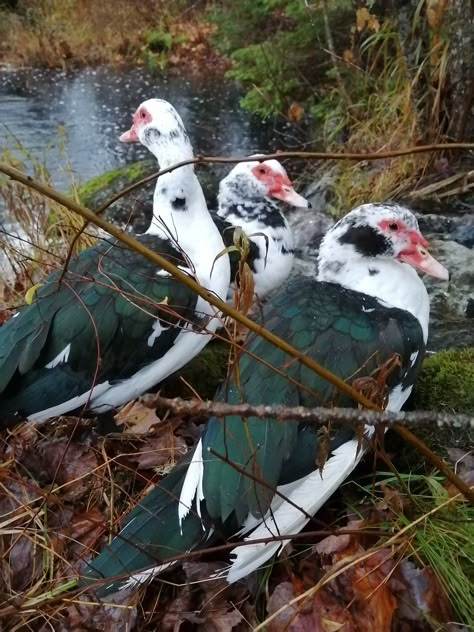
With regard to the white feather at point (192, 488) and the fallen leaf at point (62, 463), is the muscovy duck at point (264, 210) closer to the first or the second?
the fallen leaf at point (62, 463)

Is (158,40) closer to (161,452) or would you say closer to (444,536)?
(161,452)

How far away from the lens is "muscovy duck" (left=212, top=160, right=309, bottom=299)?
3.19 metres

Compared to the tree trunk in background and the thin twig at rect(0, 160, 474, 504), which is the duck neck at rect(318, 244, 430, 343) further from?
the tree trunk in background

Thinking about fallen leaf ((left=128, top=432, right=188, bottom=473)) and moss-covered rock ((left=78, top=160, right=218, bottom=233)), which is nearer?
fallen leaf ((left=128, top=432, right=188, bottom=473))

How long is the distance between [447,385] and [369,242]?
23.8 inches

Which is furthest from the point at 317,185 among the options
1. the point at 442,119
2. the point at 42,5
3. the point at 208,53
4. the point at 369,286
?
the point at 42,5

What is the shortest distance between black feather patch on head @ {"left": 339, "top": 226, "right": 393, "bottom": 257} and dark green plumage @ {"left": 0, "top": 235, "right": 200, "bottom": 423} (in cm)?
65

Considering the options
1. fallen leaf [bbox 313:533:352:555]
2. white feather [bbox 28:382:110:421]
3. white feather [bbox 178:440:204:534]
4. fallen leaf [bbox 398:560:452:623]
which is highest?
white feather [bbox 178:440:204:534]

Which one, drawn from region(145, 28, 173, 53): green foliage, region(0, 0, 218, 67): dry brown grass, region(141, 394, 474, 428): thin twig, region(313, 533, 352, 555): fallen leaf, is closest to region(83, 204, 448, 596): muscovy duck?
region(313, 533, 352, 555): fallen leaf

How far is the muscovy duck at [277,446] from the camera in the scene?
181 centimetres

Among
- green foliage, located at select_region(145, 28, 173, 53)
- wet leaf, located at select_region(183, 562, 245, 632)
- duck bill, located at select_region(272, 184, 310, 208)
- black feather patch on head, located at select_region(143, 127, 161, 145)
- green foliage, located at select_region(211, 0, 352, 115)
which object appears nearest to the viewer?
wet leaf, located at select_region(183, 562, 245, 632)

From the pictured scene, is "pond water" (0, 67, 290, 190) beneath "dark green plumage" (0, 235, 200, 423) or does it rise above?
beneath

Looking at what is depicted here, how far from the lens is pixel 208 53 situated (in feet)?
35.8

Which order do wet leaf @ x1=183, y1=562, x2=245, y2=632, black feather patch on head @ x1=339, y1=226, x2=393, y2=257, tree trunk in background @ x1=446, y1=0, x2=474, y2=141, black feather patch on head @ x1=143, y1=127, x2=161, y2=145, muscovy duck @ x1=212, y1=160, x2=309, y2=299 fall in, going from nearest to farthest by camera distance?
wet leaf @ x1=183, y1=562, x2=245, y2=632, black feather patch on head @ x1=339, y1=226, x2=393, y2=257, black feather patch on head @ x1=143, y1=127, x2=161, y2=145, muscovy duck @ x1=212, y1=160, x2=309, y2=299, tree trunk in background @ x1=446, y1=0, x2=474, y2=141
